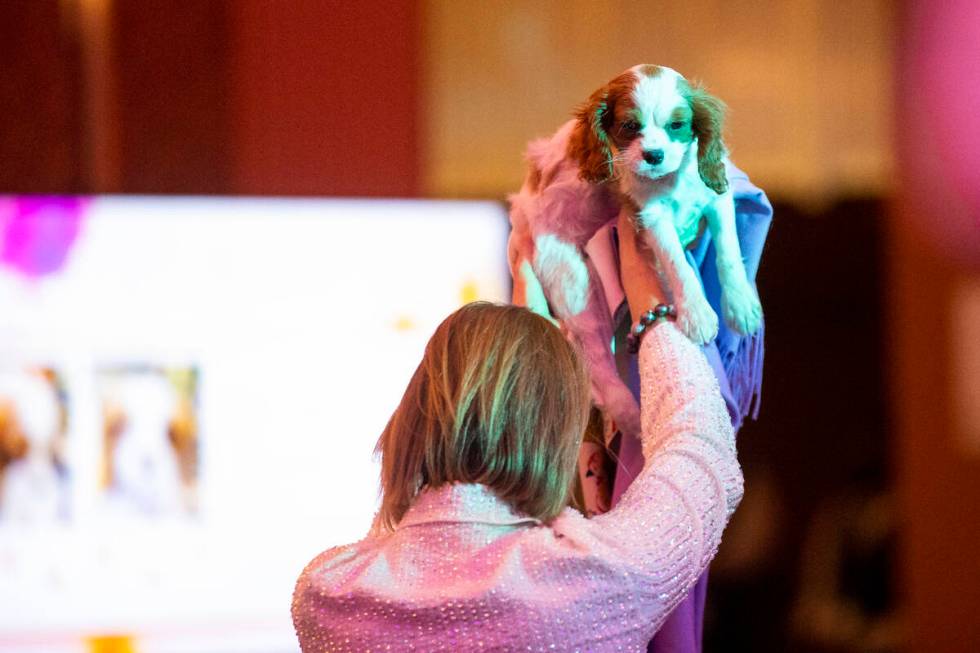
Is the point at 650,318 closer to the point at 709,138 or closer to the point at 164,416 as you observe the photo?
the point at 709,138

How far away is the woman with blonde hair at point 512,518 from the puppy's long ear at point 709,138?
0.13m

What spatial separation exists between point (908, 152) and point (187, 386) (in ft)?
4.50

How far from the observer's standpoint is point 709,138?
713mm

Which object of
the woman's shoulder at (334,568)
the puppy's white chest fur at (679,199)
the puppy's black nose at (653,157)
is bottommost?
the woman's shoulder at (334,568)

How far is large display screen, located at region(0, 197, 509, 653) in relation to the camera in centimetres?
144

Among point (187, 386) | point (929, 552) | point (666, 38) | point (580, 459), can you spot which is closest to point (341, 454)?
point (187, 386)

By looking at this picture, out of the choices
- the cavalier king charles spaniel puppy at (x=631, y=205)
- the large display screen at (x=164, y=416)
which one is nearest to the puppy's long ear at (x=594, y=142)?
the cavalier king charles spaniel puppy at (x=631, y=205)

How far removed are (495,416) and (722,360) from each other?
0.62ft

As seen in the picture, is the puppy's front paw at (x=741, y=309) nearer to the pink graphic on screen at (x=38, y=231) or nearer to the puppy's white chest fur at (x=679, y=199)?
the puppy's white chest fur at (x=679, y=199)

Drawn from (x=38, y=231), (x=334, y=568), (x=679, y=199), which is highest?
(x=679, y=199)

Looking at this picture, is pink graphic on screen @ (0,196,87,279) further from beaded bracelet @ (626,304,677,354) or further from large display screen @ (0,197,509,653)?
beaded bracelet @ (626,304,677,354)

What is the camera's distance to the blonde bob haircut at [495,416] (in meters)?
0.64

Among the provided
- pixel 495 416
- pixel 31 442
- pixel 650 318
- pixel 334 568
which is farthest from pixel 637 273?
pixel 31 442

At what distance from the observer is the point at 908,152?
2051 millimetres
